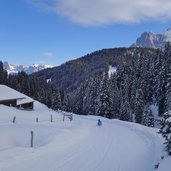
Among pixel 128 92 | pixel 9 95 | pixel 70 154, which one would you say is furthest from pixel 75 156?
pixel 128 92

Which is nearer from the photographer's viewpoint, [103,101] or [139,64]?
[103,101]

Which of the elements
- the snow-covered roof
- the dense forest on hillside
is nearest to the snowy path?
the snow-covered roof

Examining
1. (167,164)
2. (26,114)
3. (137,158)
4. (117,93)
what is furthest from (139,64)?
(167,164)

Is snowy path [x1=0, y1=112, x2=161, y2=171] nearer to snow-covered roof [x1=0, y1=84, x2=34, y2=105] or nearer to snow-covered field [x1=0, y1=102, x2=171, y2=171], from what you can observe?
snow-covered field [x1=0, y1=102, x2=171, y2=171]

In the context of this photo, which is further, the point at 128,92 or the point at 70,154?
the point at 128,92

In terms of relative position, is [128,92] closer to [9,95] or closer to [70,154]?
[9,95]

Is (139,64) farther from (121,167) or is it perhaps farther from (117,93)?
(121,167)

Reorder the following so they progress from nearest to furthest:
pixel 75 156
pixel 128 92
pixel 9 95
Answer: pixel 75 156, pixel 9 95, pixel 128 92

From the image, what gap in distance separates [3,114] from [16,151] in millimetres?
24776

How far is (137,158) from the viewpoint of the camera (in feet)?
62.5

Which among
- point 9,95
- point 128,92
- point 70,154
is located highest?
point 128,92

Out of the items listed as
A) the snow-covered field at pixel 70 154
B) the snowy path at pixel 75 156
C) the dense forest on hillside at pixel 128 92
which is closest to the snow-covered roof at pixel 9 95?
the dense forest on hillside at pixel 128 92

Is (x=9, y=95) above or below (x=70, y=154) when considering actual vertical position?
above

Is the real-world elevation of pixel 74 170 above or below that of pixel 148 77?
below
